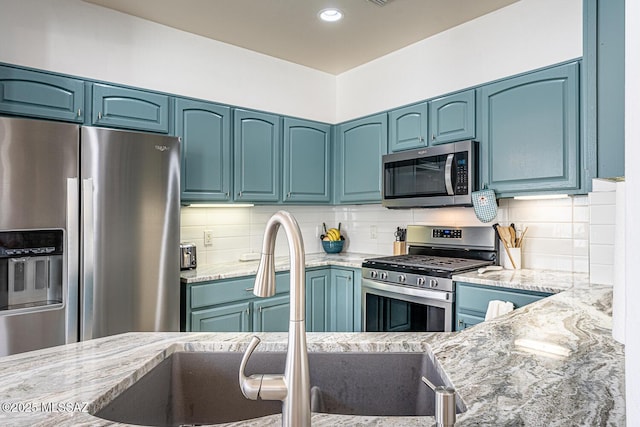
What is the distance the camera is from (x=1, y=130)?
183 cm

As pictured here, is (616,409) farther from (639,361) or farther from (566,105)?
(566,105)

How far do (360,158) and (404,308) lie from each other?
1.34 m

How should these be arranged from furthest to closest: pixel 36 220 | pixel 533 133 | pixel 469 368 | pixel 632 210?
pixel 533 133 → pixel 36 220 → pixel 469 368 → pixel 632 210

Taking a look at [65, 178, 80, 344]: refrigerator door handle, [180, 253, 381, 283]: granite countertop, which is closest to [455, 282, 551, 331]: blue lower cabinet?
[180, 253, 381, 283]: granite countertop

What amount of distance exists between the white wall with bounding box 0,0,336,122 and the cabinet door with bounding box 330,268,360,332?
144cm

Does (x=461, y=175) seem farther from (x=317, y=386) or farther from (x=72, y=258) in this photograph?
(x=72, y=258)

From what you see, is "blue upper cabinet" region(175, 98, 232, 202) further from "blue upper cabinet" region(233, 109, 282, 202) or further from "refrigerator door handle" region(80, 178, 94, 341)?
"refrigerator door handle" region(80, 178, 94, 341)

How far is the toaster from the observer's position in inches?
111

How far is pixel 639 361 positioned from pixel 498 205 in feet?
8.48

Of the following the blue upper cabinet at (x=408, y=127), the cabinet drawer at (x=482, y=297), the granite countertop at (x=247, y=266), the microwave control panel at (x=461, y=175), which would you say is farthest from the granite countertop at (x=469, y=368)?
the blue upper cabinet at (x=408, y=127)

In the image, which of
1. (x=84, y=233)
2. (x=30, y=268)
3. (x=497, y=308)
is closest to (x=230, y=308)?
(x=84, y=233)

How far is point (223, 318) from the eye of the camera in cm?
265

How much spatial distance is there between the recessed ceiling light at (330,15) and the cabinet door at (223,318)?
6.62 ft

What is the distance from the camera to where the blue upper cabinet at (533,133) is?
2.20 meters
